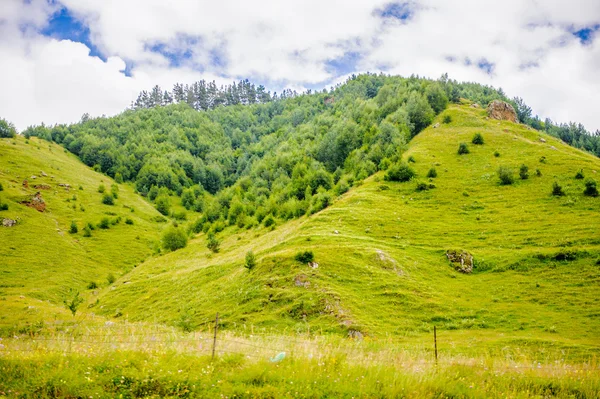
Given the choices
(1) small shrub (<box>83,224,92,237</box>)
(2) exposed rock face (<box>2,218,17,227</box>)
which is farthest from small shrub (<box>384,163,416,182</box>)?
(2) exposed rock face (<box>2,218,17,227</box>)

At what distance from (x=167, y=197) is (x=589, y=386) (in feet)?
573

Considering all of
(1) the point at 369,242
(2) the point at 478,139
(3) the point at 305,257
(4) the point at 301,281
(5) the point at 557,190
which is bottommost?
(4) the point at 301,281

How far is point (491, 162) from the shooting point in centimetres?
8106

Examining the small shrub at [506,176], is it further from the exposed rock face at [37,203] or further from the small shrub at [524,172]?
the exposed rock face at [37,203]

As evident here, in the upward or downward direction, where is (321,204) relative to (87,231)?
upward

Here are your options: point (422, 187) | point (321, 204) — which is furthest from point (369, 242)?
point (422, 187)

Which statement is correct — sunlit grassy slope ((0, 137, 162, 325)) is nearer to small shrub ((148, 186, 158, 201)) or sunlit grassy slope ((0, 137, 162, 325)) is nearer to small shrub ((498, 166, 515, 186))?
small shrub ((148, 186, 158, 201))

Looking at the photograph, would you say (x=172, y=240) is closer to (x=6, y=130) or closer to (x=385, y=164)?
(x=385, y=164)

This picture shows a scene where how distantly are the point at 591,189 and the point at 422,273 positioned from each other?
38.8 m

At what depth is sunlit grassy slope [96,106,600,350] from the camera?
3347cm

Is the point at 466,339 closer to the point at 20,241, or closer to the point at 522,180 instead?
the point at 522,180

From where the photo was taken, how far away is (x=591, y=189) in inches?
2327

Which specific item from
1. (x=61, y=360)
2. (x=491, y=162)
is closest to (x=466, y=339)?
(x=61, y=360)

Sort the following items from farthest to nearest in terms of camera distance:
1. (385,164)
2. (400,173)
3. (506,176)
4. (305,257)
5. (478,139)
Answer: (478,139), (385,164), (400,173), (506,176), (305,257)
